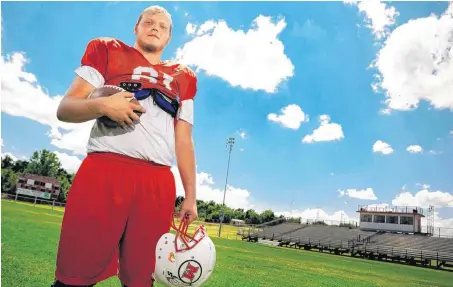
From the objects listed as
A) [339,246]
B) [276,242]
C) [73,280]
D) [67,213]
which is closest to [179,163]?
[67,213]

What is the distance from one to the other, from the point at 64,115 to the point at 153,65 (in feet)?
1.85

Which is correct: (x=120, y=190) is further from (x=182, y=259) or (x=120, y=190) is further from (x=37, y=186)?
(x=37, y=186)

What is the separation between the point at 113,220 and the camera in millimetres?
1846

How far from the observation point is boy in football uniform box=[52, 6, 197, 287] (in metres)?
1.81

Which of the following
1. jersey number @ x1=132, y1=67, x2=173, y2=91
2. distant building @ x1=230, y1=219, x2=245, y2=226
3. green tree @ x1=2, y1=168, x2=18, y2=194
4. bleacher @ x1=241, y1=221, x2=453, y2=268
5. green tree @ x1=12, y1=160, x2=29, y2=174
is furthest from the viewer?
green tree @ x1=12, y1=160, x2=29, y2=174

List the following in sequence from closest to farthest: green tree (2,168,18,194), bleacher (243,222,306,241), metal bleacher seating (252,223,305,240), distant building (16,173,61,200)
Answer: bleacher (243,222,306,241) → metal bleacher seating (252,223,305,240) → distant building (16,173,61,200) → green tree (2,168,18,194)

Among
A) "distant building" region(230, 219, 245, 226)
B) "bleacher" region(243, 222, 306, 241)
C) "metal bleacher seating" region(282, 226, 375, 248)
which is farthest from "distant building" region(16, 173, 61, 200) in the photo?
"metal bleacher seating" region(282, 226, 375, 248)

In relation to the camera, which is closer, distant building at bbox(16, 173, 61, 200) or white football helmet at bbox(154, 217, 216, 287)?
white football helmet at bbox(154, 217, 216, 287)

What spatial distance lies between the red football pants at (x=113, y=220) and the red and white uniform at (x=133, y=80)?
0.21 feet

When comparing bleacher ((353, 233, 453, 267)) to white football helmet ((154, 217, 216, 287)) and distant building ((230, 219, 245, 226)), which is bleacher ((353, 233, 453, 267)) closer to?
white football helmet ((154, 217, 216, 287))

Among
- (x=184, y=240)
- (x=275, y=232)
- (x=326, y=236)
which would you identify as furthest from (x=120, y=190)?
(x=275, y=232)

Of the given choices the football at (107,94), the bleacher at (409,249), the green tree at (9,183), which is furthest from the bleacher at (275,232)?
the green tree at (9,183)

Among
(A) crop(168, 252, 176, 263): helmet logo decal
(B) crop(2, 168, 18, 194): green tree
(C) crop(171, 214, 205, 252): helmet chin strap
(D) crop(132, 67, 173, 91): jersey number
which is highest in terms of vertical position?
(B) crop(2, 168, 18, 194): green tree

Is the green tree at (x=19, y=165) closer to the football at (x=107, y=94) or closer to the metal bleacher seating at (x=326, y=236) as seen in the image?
the metal bleacher seating at (x=326, y=236)
